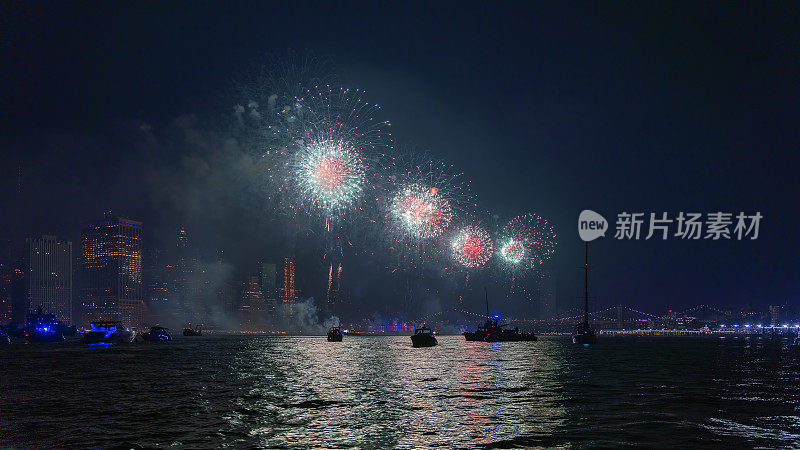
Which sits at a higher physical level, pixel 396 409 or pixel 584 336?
pixel 396 409

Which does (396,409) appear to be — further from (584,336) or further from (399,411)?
(584,336)

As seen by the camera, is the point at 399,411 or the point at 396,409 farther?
the point at 396,409

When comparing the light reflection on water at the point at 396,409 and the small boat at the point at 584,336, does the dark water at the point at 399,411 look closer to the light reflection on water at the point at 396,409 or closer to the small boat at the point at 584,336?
the light reflection on water at the point at 396,409

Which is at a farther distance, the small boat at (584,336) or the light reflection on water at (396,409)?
the small boat at (584,336)

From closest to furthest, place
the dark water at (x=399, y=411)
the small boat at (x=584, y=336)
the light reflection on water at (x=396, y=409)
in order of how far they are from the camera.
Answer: the dark water at (x=399, y=411) → the light reflection on water at (x=396, y=409) → the small boat at (x=584, y=336)

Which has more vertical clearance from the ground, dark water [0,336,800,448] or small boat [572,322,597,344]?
dark water [0,336,800,448]

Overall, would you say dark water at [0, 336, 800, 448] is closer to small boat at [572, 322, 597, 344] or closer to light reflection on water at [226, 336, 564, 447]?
light reflection on water at [226, 336, 564, 447]

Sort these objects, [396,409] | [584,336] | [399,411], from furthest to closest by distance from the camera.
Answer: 1. [584,336]
2. [396,409]
3. [399,411]

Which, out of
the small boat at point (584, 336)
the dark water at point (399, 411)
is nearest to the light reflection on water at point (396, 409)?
the dark water at point (399, 411)

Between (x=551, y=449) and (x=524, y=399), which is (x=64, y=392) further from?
(x=551, y=449)

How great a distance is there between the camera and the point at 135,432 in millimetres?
31594

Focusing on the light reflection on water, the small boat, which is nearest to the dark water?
the light reflection on water

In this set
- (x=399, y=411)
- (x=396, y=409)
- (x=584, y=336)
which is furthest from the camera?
(x=584, y=336)

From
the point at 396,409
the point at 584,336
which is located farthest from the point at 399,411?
the point at 584,336
